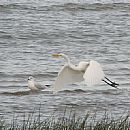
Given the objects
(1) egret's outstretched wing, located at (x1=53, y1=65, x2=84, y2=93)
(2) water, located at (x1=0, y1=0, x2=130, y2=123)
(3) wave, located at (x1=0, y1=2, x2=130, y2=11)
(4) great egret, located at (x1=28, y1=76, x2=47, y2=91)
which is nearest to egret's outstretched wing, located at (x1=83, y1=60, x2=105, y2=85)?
(1) egret's outstretched wing, located at (x1=53, y1=65, x2=84, y2=93)

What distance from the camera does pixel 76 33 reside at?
23.4 m

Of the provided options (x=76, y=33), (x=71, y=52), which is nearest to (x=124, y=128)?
(x=71, y=52)

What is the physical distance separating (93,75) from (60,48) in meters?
10.1

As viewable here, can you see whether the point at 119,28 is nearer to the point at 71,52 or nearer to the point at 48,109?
the point at 71,52

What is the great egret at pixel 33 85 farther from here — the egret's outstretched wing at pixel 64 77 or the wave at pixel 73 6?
the wave at pixel 73 6

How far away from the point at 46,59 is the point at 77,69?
740 cm

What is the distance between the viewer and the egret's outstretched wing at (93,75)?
10148mm

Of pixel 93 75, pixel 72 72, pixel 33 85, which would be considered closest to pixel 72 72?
pixel 72 72

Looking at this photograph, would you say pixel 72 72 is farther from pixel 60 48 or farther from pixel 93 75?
pixel 60 48

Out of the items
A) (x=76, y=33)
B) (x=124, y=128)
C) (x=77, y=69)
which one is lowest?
(x=124, y=128)

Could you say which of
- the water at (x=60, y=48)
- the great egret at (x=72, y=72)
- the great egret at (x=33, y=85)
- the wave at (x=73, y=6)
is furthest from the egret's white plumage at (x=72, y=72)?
the wave at (x=73, y=6)

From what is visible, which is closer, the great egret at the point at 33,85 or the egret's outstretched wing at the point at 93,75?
the egret's outstretched wing at the point at 93,75

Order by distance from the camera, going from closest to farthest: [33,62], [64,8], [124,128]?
[124,128]
[33,62]
[64,8]

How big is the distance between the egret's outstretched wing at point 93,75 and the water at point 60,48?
1.81 metres
